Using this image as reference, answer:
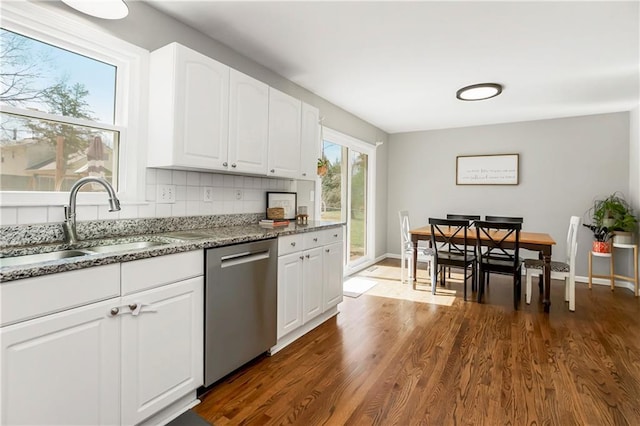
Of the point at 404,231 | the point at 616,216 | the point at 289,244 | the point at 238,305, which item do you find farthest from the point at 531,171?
the point at 238,305

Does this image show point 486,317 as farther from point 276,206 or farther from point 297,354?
point 276,206

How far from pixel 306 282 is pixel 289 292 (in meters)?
0.24

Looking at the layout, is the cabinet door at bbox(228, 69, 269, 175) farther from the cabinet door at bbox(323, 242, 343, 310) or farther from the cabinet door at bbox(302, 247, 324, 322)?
the cabinet door at bbox(323, 242, 343, 310)

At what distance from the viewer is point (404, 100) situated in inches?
165

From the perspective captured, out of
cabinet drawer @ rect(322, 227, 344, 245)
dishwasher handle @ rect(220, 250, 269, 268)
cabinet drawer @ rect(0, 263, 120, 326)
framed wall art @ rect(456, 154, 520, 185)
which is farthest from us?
framed wall art @ rect(456, 154, 520, 185)

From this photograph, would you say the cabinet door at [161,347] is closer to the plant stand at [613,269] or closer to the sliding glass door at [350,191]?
the sliding glass door at [350,191]

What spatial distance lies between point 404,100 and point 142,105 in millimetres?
3116

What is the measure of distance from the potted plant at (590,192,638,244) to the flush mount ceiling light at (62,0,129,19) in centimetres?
539

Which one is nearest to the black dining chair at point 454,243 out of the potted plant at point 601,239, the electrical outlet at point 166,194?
the potted plant at point 601,239

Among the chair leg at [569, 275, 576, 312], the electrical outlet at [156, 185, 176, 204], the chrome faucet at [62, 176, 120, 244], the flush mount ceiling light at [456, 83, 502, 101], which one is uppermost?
the flush mount ceiling light at [456, 83, 502, 101]

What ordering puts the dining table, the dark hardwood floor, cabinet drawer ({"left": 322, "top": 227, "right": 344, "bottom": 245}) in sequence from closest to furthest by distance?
1. the dark hardwood floor
2. cabinet drawer ({"left": 322, "top": 227, "right": 344, "bottom": 245})
3. the dining table

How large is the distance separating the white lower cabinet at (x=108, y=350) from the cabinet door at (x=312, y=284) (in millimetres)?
1018

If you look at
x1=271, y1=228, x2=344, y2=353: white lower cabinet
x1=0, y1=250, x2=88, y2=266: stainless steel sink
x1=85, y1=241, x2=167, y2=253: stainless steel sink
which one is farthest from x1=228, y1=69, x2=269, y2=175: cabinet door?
x1=0, y1=250, x2=88, y2=266: stainless steel sink

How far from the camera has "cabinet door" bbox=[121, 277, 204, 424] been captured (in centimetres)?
149
